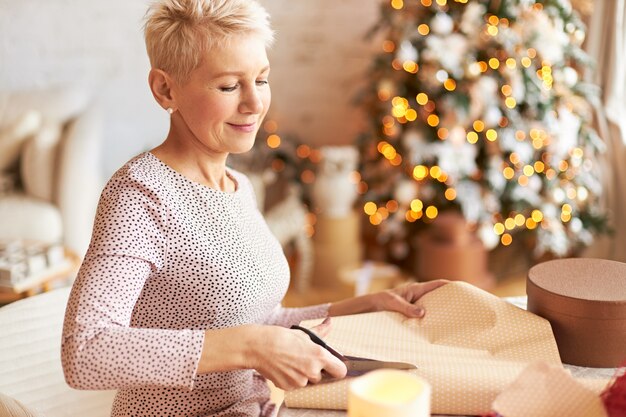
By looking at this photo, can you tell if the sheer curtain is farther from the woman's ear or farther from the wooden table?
the woman's ear

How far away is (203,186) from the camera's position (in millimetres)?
1344

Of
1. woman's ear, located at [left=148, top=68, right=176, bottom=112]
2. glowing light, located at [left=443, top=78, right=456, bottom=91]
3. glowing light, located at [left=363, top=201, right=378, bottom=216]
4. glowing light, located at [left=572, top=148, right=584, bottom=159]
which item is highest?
woman's ear, located at [left=148, top=68, right=176, bottom=112]

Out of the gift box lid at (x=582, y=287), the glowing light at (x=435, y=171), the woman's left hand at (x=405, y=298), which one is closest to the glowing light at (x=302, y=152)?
the glowing light at (x=435, y=171)

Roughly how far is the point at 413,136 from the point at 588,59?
913 millimetres

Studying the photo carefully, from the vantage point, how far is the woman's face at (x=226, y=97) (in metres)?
1.27

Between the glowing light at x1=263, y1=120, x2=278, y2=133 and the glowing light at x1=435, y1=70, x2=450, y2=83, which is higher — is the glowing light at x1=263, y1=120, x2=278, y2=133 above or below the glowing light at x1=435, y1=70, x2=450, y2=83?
below

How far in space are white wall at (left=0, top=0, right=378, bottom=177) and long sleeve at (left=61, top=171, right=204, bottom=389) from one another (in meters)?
3.39

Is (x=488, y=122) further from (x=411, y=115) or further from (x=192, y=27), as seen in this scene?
(x=192, y=27)

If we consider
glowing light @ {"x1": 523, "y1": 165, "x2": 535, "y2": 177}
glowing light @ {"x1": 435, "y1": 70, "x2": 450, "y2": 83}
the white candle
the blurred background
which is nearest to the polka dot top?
the white candle

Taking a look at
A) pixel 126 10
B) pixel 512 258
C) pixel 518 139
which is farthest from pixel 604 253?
pixel 126 10

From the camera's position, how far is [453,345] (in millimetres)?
1213

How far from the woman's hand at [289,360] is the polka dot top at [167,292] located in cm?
9

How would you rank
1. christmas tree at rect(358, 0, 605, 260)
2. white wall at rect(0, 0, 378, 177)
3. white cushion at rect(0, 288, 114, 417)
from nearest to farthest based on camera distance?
1. white cushion at rect(0, 288, 114, 417)
2. christmas tree at rect(358, 0, 605, 260)
3. white wall at rect(0, 0, 378, 177)

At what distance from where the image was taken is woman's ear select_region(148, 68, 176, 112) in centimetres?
131
